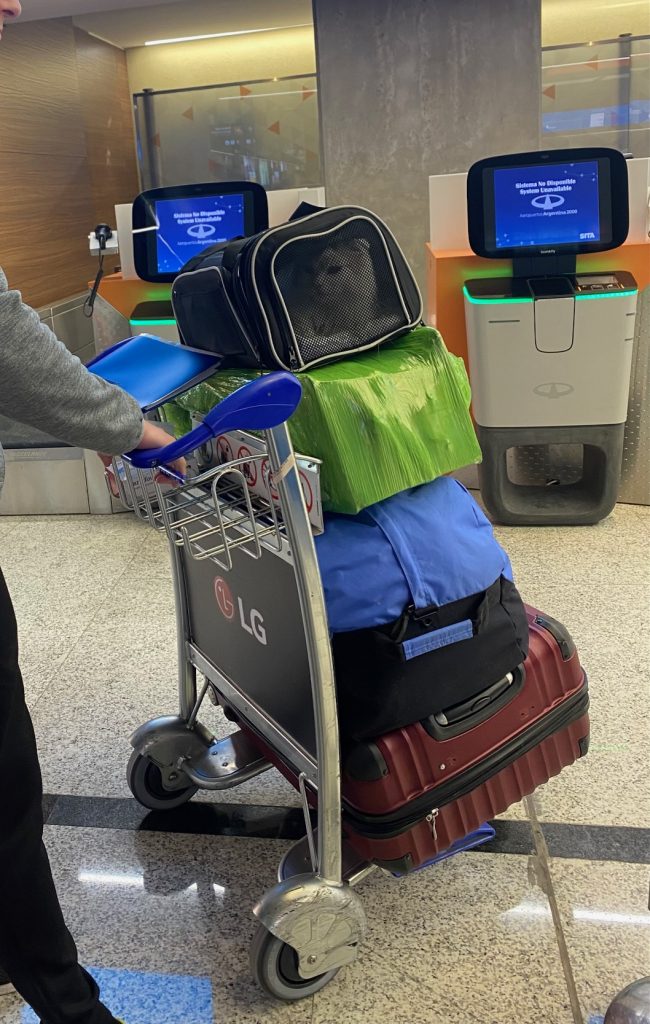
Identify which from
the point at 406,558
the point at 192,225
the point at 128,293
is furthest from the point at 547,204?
the point at 406,558

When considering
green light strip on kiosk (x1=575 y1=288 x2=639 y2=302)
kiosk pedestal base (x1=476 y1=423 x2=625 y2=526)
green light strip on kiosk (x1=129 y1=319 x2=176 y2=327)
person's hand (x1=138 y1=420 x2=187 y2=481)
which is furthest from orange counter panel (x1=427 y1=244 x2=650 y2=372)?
person's hand (x1=138 y1=420 x2=187 y2=481)

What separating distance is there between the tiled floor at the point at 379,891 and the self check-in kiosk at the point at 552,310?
3.01ft

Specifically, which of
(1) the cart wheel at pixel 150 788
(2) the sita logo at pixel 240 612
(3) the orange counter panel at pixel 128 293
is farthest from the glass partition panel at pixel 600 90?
(1) the cart wheel at pixel 150 788

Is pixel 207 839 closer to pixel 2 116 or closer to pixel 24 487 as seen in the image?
pixel 24 487

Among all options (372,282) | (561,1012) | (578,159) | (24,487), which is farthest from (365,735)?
(24,487)

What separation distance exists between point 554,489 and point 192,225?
70.3 inches

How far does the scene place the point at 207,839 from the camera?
186 cm

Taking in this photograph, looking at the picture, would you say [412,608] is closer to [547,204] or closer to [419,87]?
[547,204]

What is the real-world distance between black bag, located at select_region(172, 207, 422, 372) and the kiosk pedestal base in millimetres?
2028

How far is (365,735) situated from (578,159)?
7.87ft

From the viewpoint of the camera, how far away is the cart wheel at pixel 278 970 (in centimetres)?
142

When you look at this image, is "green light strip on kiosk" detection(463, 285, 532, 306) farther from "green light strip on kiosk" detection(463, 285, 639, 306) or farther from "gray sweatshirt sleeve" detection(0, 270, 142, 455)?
"gray sweatshirt sleeve" detection(0, 270, 142, 455)

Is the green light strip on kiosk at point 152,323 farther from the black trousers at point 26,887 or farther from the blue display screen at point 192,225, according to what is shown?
the black trousers at point 26,887

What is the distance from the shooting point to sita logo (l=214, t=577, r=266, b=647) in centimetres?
155
